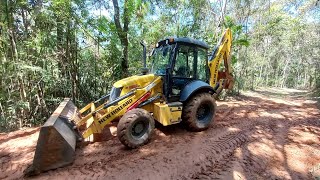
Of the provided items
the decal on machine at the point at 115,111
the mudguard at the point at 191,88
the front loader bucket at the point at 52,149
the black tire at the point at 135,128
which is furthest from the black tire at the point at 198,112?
the front loader bucket at the point at 52,149

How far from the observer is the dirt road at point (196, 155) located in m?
3.41

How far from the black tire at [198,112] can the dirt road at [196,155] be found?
7.8 inches

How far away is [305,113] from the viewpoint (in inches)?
292

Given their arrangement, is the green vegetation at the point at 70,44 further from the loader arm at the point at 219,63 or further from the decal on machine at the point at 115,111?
the loader arm at the point at 219,63

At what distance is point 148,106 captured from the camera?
190 inches

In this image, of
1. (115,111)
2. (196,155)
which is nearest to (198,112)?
(196,155)

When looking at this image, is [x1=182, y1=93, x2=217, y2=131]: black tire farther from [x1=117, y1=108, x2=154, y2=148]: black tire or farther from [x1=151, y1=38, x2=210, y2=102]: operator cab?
[x1=117, y1=108, x2=154, y2=148]: black tire

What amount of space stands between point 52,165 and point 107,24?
5899 mm

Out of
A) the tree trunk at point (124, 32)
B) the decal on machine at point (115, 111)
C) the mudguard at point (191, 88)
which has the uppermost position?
the tree trunk at point (124, 32)

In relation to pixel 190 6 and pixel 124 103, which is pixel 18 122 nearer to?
pixel 124 103

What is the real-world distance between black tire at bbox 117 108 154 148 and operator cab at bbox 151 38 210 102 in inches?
35.1

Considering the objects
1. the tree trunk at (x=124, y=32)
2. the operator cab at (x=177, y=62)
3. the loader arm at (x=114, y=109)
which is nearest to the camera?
the loader arm at (x=114, y=109)

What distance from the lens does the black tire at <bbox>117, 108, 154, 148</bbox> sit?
12.9 feet

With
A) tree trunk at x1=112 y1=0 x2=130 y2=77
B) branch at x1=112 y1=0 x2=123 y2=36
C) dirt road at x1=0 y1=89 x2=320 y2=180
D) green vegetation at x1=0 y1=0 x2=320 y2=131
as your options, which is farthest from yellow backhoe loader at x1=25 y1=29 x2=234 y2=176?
branch at x1=112 y1=0 x2=123 y2=36
